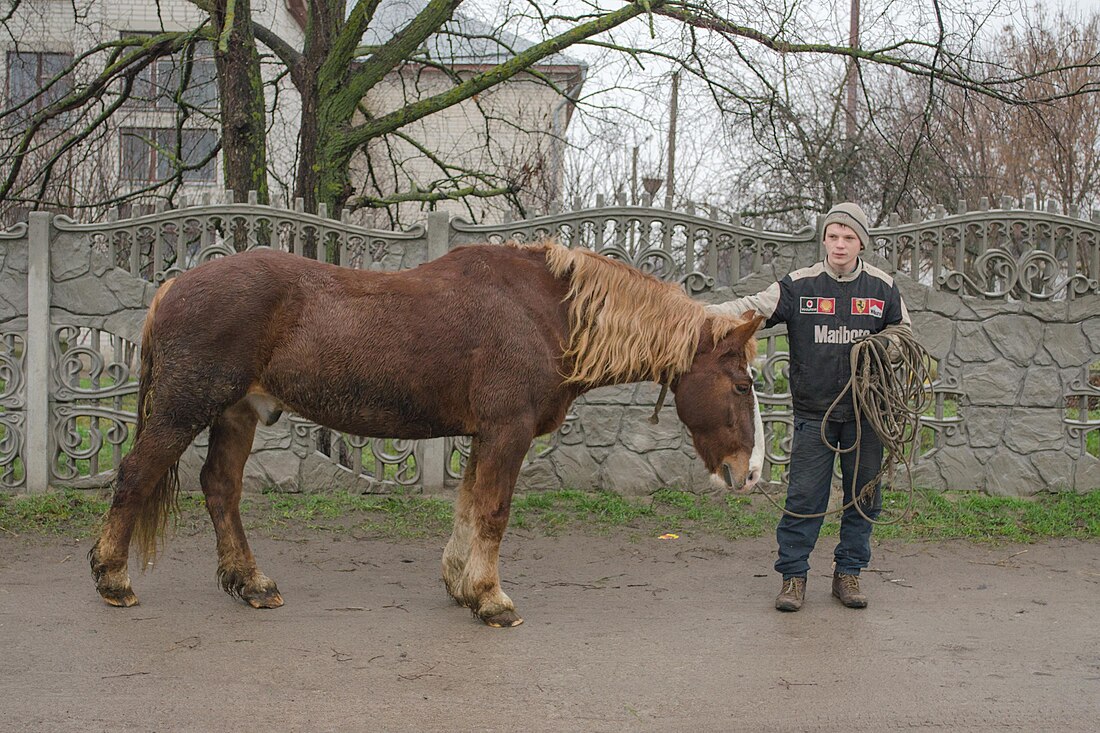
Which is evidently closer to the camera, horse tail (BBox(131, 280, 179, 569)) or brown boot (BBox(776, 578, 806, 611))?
horse tail (BBox(131, 280, 179, 569))

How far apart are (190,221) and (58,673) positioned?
163 inches

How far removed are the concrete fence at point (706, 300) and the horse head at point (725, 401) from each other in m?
2.51

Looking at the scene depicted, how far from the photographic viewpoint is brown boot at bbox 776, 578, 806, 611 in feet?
15.5

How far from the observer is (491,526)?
4.43 metres

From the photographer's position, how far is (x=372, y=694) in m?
3.47

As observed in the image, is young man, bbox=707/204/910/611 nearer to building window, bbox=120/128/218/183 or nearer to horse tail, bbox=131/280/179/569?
horse tail, bbox=131/280/179/569

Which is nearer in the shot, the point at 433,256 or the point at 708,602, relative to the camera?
the point at 708,602

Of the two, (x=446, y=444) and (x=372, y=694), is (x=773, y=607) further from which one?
(x=446, y=444)

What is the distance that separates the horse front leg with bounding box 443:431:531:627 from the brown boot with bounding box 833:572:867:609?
165 cm

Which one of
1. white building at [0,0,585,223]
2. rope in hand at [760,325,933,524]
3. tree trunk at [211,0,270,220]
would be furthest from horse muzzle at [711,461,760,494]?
tree trunk at [211,0,270,220]

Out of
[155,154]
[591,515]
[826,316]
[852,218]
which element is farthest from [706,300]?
[155,154]

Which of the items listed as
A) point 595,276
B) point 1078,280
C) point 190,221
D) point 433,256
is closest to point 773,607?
point 595,276

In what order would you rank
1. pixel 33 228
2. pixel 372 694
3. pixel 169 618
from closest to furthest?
pixel 372 694 < pixel 169 618 < pixel 33 228

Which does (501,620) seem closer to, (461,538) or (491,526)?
(491,526)
